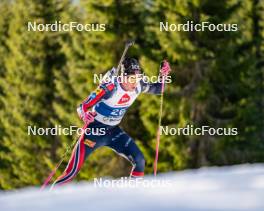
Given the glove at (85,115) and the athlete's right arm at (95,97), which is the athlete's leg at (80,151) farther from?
the athlete's right arm at (95,97)

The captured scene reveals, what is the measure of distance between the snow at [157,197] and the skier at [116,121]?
15.3 feet

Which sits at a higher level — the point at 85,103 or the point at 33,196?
the point at 85,103

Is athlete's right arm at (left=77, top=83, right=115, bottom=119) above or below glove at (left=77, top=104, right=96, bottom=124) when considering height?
above

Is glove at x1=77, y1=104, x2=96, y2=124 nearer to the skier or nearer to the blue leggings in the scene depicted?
the skier

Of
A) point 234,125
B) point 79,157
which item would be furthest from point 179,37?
point 79,157

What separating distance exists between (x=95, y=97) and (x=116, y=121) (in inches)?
28.1

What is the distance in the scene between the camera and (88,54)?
18359 mm

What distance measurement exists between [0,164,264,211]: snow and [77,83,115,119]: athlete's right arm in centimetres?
423

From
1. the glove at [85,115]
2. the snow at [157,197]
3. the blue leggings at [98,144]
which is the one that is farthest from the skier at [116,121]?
the snow at [157,197]

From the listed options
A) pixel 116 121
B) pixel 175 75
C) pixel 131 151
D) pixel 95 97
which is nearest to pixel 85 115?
pixel 95 97

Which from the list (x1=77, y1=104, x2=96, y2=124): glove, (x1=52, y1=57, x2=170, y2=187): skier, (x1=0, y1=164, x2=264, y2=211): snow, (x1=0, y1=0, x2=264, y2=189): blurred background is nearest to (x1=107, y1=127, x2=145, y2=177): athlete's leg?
(x1=52, y1=57, x2=170, y2=187): skier

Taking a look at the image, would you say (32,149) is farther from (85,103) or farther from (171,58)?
(85,103)

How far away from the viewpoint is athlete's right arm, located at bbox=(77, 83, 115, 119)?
741cm

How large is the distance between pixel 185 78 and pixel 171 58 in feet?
2.94
